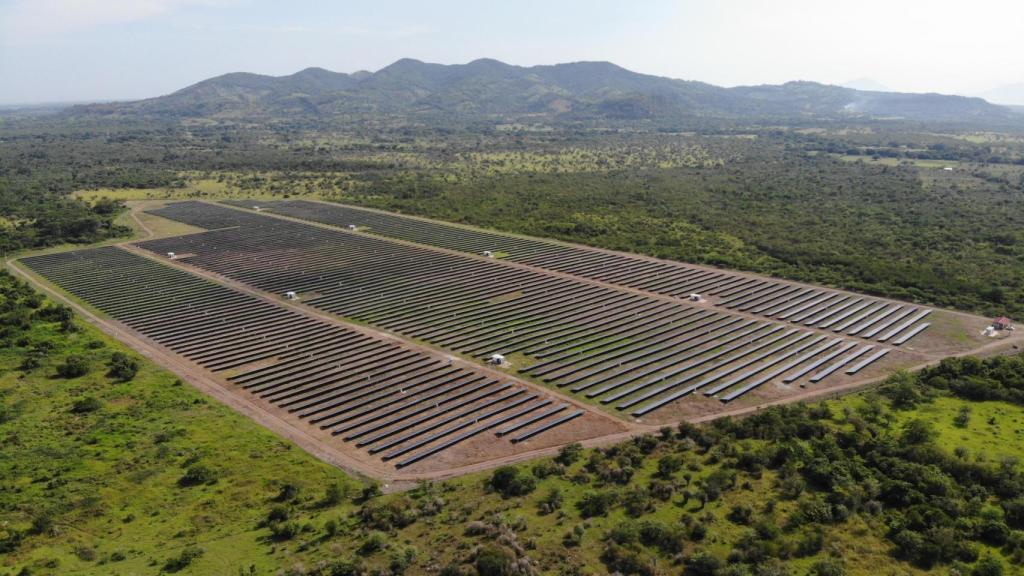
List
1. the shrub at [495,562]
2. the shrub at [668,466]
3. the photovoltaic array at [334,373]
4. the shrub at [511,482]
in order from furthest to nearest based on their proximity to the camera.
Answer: the photovoltaic array at [334,373], the shrub at [668,466], the shrub at [511,482], the shrub at [495,562]

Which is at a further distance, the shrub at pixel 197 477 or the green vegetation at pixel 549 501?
the shrub at pixel 197 477

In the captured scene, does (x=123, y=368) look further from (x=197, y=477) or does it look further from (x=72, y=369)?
(x=197, y=477)

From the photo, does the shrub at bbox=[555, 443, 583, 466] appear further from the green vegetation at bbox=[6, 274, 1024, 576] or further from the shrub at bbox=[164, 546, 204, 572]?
the shrub at bbox=[164, 546, 204, 572]

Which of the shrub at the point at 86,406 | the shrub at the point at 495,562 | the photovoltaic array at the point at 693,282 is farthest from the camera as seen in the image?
the photovoltaic array at the point at 693,282

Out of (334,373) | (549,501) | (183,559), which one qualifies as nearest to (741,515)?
(549,501)

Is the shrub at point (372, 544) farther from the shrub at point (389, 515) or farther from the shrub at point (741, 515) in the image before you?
the shrub at point (741, 515)

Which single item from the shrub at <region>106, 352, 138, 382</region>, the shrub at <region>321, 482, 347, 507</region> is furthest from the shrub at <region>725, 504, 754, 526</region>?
the shrub at <region>106, 352, 138, 382</region>

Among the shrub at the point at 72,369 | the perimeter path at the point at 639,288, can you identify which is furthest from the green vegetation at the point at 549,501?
the perimeter path at the point at 639,288
